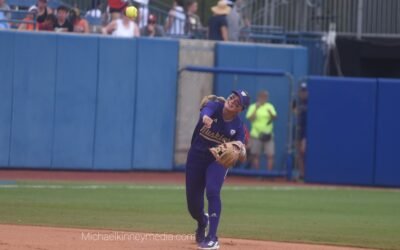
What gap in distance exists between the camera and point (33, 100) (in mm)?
20812

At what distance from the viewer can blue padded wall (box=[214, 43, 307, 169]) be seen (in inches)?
890

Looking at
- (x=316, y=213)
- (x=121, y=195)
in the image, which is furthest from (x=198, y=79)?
(x=316, y=213)

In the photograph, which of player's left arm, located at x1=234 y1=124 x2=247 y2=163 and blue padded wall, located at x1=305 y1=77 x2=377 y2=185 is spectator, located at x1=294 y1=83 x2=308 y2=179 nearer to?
blue padded wall, located at x1=305 y1=77 x2=377 y2=185

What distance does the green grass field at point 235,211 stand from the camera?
12609 mm

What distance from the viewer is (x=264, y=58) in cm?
2284

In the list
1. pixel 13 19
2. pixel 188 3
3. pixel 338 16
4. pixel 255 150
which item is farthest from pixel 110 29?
pixel 338 16

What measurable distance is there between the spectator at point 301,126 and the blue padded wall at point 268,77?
43cm

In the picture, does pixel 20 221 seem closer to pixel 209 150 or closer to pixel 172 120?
pixel 209 150

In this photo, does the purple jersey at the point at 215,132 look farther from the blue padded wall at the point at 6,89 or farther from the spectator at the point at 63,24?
the spectator at the point at 63,24

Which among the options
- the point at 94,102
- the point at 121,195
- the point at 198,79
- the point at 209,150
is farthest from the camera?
the point at 198,79

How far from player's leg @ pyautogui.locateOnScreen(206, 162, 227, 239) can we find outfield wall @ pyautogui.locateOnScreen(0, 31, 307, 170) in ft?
36.3

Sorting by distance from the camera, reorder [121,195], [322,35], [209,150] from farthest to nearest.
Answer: [322,35], [121,195], [209,150]

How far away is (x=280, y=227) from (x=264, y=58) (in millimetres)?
10013

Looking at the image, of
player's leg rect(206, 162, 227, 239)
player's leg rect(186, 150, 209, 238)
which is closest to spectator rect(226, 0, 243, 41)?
player's leg rect(186, 150, 209, 238)
